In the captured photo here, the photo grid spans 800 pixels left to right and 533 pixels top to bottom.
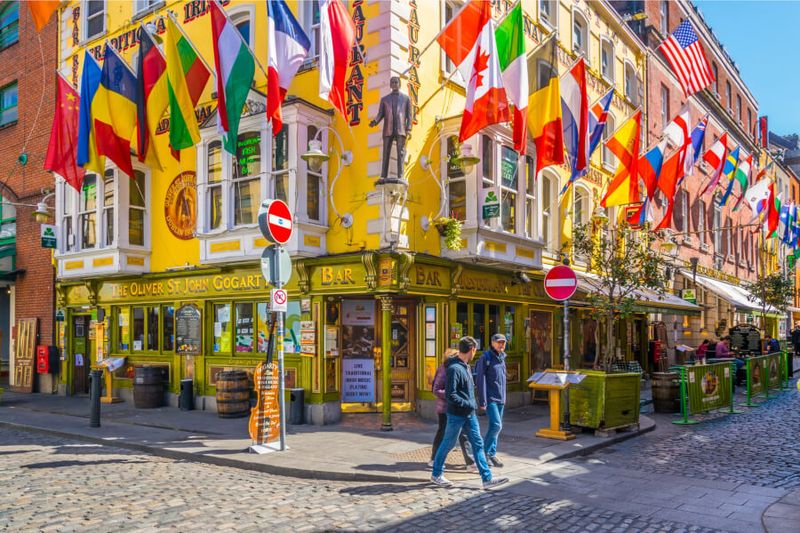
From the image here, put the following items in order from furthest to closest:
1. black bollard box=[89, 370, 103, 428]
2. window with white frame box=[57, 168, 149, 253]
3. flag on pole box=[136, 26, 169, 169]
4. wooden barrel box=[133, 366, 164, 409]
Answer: window with white frame box=[57, 168, 149, 253] < wooden barrel box=[133, 366, 164, 409] < flag on pole box=[136, 26, 169, 169] < black bollard box=[89, 370, 103, 428]

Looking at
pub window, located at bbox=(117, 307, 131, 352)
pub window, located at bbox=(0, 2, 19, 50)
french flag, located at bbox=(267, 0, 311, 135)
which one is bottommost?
pub window, located at bbox=(117, 307, 131, 352)

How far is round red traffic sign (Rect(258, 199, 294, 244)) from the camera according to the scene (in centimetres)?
1025

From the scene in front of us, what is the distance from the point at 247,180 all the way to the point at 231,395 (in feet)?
15.0

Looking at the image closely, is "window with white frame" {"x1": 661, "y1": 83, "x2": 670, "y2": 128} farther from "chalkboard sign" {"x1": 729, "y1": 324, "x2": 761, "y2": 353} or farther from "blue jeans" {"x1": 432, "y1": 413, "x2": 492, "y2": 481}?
"blue jeans" {"x1": 432, "y1": 413, "x2": 492, "y2": 481}

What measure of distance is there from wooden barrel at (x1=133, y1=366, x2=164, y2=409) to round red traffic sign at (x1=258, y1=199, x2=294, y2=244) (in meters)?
7.28

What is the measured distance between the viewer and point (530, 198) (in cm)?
1605

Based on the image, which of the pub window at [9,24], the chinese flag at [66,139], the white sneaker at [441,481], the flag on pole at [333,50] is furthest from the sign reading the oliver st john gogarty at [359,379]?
the pub window at [9,24]

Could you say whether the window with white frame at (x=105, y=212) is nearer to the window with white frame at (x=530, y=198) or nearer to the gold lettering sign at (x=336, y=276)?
the gold lettering sign at (x=336, y=276)

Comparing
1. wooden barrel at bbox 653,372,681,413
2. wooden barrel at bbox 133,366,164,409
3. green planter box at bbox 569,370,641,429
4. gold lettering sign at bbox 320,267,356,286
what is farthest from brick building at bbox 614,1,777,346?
wooden barrel at bbox 133,366,164,409

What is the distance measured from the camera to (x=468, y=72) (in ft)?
42.0

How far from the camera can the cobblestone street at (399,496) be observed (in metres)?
6.84

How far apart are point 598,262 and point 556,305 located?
327 centimetres

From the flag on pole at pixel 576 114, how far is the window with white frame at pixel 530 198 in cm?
150

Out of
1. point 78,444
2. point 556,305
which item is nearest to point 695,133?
point 556,305
